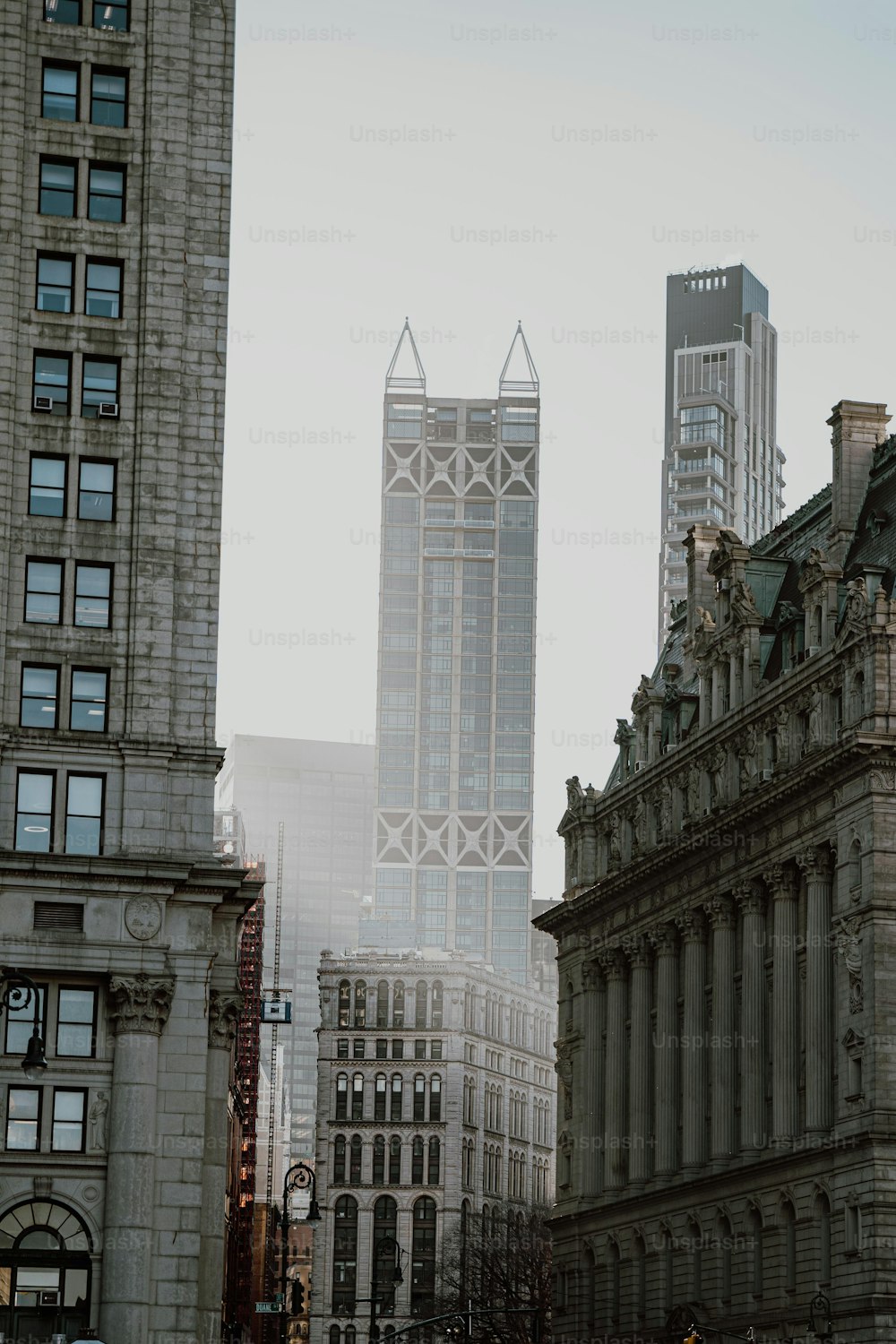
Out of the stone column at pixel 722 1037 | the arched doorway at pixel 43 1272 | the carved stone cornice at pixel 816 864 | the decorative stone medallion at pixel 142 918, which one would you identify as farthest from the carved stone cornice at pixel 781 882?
the arched doorway at pixel 43 1272

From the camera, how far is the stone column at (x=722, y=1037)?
10325cm

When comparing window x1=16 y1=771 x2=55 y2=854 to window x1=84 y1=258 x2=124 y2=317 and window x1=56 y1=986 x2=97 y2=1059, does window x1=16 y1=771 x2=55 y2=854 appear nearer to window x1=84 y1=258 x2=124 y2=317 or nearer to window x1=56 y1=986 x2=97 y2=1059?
window x1=56 y1=986 x2=97 y2=1059

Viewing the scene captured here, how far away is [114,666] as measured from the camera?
69.8 meters

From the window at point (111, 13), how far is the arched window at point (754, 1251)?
5095 cm

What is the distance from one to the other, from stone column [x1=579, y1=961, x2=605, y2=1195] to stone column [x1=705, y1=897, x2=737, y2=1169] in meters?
→ 17.0

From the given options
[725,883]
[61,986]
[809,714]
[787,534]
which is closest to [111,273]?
[61,986]

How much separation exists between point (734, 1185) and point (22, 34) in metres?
52.9

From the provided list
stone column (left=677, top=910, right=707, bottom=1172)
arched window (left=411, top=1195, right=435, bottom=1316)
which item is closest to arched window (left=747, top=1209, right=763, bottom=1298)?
stone column (left=677, top=910, right=707, bottom=1172)

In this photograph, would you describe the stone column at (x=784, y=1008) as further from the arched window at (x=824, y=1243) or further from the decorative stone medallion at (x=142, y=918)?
the decorative stone medallion at (x=142, y=918)

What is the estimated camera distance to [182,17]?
74.4 meters

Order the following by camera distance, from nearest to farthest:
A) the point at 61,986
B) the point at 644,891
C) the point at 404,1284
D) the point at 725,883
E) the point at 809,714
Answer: the point at 61,986, the point at 809,714, the point at 725,883, the point at 644,891, the point at 404,1284

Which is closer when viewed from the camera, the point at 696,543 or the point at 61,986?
the point at 61,986

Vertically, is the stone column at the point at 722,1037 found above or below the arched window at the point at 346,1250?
above

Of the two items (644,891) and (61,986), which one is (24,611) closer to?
(61,986)
